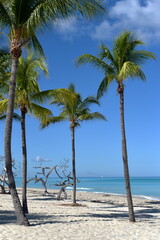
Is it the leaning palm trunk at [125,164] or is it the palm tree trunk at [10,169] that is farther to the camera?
the leaning palm trunk at [125,164]

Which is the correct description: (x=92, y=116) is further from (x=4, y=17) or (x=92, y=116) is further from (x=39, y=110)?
(x=4, y=17)

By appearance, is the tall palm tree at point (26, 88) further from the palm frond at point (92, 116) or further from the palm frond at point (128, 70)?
the palm frond at point (92, 116)

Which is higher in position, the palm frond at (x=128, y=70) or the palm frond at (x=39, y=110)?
the palm frond at (x=128, y=70)

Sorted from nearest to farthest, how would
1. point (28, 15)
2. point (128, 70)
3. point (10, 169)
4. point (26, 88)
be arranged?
point (10, 169), point (28, 15), point (128, 70), point (26, 88)

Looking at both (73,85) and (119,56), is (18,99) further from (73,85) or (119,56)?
(73,85)

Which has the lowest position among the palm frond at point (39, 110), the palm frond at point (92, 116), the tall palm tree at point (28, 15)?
the palm frond at point (39, 110)

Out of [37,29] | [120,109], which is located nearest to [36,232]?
[120,109]

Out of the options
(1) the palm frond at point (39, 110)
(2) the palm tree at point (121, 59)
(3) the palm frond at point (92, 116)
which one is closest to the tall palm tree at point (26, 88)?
(1) the palm frond at point (39, 110)

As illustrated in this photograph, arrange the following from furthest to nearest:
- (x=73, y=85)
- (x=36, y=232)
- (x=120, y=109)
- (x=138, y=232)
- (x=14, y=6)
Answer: (x=73, y=85) < (x=120, y=109) < (x=14, y=6) < (x=138, y=232) < (x=36, y=232)

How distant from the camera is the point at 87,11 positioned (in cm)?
1047

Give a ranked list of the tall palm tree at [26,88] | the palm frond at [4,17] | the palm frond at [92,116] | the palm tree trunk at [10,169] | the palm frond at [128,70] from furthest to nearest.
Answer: the palm frond at [92,116]
the tall palm tree at [26,88]
the palm frond at [128,70]
the palm frond at [4,17]
the palm tree trunk at [10,169]

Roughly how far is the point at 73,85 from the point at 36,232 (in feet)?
44.4

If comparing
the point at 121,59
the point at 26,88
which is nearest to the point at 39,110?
the point at 26,88

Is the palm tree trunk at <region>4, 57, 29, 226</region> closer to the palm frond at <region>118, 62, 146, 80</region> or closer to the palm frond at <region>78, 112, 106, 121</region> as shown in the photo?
the palm frond at <region>118, 62, 146, 80</region>
